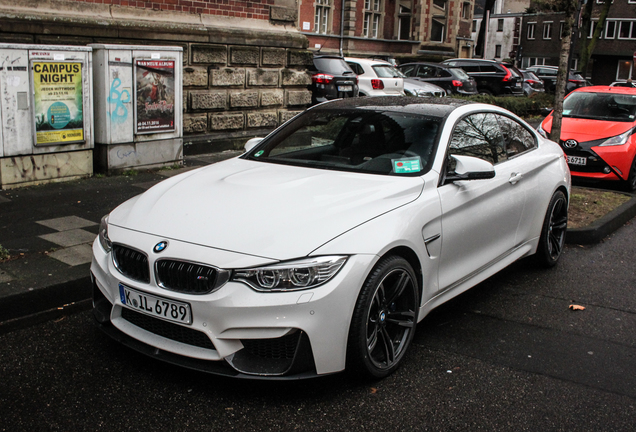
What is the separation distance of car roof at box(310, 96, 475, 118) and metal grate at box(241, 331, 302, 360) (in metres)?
2.15

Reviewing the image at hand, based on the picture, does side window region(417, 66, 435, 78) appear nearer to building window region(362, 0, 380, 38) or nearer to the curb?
the curb

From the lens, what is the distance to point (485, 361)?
4.07 metres

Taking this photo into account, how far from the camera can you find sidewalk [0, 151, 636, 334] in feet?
14.9

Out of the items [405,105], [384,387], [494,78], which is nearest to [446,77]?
[494,78]

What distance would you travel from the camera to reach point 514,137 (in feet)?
18.5

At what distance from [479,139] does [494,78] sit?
23.7m

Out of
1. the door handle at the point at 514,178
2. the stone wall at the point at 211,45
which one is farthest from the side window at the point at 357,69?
the door handle at the point at 514,178

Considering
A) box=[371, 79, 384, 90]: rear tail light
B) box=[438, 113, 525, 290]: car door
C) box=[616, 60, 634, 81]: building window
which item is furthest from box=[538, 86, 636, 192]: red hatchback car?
box=[616, 60, 634, 81]: building window

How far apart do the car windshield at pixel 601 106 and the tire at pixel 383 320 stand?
8349 mm

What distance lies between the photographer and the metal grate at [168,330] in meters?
3.39

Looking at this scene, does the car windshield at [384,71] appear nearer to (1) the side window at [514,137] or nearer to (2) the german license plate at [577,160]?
(2) the german license plate at [577,160]

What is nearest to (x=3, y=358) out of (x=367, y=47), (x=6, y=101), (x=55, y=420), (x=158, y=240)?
(x=55, y=420)

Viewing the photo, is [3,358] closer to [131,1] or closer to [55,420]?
[55,420]

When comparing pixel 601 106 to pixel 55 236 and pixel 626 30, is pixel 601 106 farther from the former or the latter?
pixel 626 30
